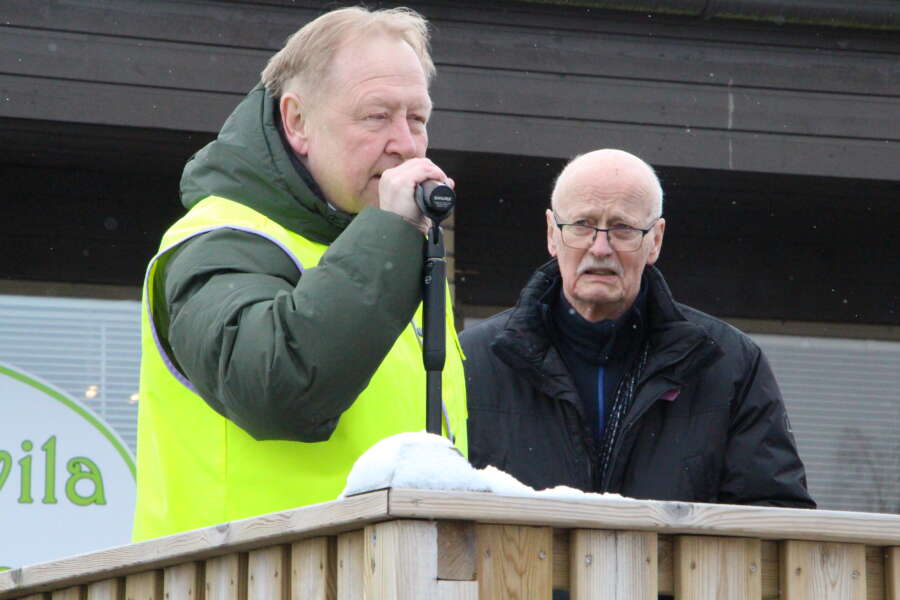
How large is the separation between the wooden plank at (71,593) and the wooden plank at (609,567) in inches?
32.6

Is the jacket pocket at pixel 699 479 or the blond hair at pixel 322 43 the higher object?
the blond hair at pixel 322 43

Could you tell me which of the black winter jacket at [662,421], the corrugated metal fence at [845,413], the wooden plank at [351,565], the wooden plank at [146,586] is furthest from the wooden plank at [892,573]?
the corrugated metal fence at [845,413]

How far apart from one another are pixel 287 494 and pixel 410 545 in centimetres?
56

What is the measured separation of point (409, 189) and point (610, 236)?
162cm

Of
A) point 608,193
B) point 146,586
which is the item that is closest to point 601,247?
point 608,193

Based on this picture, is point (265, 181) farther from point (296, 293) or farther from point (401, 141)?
point (296, 293)

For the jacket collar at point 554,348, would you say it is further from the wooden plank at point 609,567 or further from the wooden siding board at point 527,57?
the wooden siding board at point 527,57

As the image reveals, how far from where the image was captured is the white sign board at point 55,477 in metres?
6.03

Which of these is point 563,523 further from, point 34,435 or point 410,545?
point 34,435

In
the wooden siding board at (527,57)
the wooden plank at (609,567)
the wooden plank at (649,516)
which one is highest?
the wooden siding board at (527,57)

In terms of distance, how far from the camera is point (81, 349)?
6.34 m

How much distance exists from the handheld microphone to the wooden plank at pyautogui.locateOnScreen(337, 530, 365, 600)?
0.52m

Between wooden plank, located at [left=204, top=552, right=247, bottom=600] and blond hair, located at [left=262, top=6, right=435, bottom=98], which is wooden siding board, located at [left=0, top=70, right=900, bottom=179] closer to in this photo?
blond hair, located at [left=262, top=6, right=435, bottom=98]

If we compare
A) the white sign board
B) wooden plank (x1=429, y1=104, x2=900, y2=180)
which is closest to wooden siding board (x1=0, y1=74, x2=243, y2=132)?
wooden plank (x1=429, y1=104, x2=900, y2=180)
